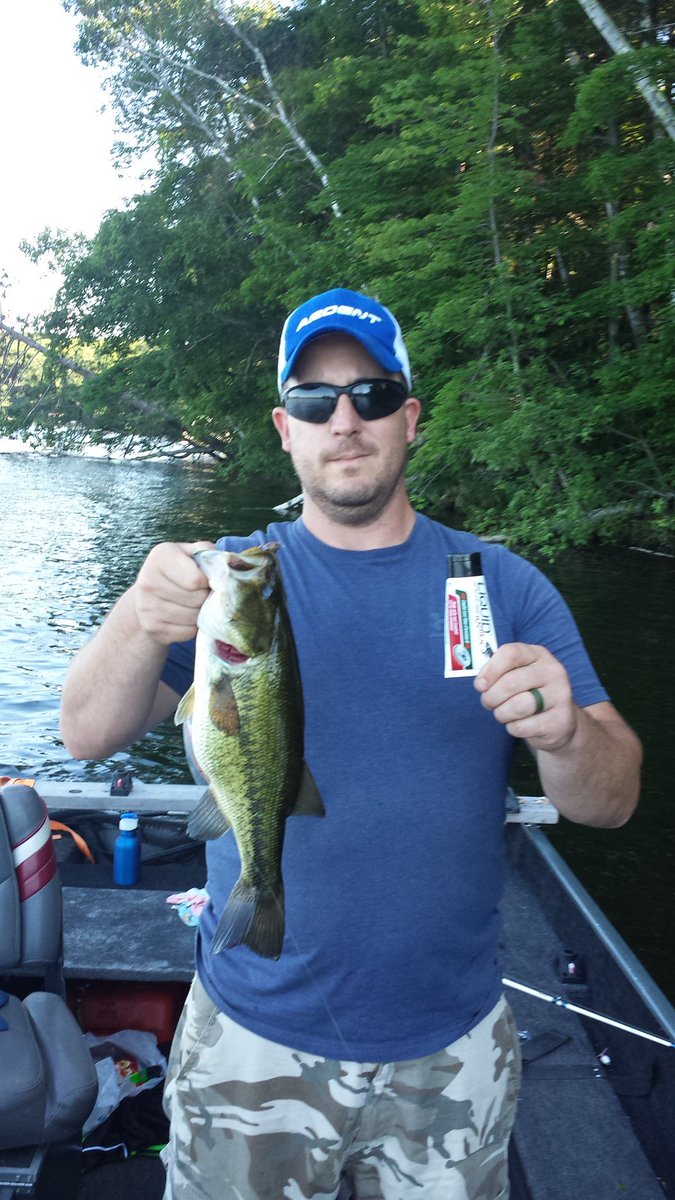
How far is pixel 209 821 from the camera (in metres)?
1.84

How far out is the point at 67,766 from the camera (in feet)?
31.6

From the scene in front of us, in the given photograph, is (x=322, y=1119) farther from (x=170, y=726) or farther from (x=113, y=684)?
(x=170, y=726)

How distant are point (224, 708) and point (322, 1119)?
2.81ft

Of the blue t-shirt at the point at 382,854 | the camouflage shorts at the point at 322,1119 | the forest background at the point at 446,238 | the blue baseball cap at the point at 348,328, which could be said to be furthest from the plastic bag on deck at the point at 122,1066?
the forest background at the point at 446,238

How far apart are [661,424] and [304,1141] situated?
47.6 feet

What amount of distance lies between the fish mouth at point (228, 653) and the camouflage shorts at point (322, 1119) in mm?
766

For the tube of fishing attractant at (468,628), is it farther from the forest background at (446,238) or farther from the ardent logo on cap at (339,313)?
the forest background at (446,238)

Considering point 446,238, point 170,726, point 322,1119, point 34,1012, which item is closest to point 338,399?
point 322,1119

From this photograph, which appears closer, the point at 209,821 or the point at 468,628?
the point at 468,628

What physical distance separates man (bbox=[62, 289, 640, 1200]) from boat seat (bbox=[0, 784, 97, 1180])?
68 cm

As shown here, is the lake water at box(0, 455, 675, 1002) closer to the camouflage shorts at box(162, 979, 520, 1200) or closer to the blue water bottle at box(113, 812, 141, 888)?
the blue water bottle at box(113, 812, 141, 888)

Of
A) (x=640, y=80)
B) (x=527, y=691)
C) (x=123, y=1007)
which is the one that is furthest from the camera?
(x=640, y=80)

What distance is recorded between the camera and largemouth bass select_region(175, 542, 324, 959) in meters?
1.67

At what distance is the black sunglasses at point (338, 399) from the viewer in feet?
6.86
